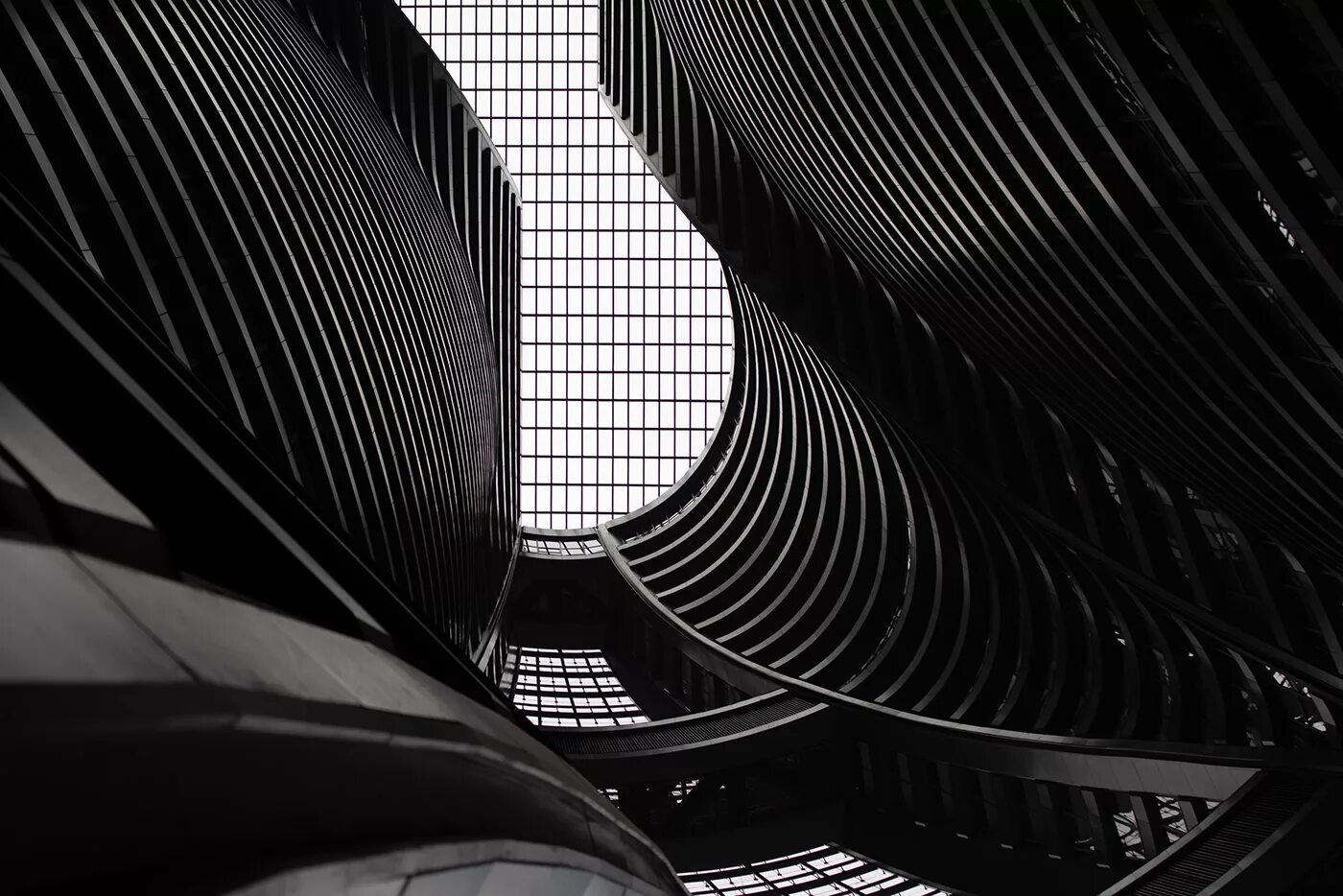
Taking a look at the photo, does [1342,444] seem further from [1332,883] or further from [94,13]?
[94,13]

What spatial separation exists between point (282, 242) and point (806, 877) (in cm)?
3342

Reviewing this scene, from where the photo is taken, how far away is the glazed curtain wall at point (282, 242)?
15.0 m

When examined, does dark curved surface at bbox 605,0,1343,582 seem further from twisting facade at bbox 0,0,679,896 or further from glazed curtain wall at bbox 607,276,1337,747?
twisting facade at bbox 0,0,679,896

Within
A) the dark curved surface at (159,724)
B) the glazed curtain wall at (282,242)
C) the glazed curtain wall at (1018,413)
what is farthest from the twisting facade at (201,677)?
the glazed curtain wall at (1018,413)

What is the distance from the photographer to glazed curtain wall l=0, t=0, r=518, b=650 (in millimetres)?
15039

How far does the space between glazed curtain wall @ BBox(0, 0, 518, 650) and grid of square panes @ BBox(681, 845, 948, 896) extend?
46.5ft

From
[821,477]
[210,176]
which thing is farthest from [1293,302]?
[821,477]

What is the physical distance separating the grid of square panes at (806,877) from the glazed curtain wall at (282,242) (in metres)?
14.2

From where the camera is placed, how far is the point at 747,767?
146 feet

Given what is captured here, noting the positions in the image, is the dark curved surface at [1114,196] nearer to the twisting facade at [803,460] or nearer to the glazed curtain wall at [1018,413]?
the twisting facade at [803,460]

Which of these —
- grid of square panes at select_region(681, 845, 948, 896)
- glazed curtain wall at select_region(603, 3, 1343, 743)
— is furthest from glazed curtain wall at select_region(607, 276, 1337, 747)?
grid of square panes at select_region(681, 845, 948, 896)

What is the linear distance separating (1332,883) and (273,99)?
30.2 metres

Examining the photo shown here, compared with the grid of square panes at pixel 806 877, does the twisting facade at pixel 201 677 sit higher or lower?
higher

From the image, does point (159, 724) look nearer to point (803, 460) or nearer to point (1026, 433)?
point (1026, 433)
